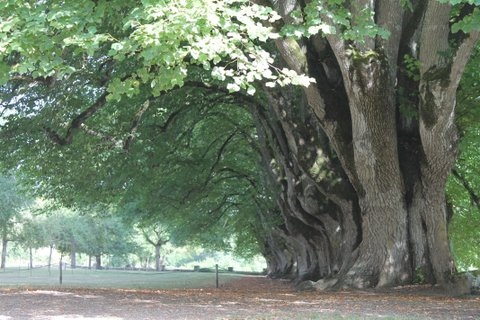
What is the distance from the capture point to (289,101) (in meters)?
14.3

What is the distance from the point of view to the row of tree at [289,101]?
6.94 m

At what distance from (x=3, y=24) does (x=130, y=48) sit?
1671mm

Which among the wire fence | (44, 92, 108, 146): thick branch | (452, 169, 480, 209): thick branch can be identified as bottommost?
the wire fence

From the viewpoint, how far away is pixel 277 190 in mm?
19859

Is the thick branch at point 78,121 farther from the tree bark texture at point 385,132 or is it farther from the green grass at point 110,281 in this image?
the green grass at point 110,281

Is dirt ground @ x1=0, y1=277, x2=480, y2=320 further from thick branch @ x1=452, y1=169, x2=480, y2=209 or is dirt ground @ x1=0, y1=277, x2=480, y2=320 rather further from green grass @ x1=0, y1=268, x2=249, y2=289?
green grass @ x1=0, y1=268, x2=249, y2=289

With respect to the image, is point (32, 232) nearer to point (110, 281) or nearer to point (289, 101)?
point (110, 281)

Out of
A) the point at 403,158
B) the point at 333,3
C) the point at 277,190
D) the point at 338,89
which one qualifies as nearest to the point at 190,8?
the point at 333,3

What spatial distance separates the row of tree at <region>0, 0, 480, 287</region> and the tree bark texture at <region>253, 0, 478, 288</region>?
0.03m

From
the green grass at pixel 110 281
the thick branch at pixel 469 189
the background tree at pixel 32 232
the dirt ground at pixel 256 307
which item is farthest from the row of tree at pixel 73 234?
the dirt ground at pixel 256 307

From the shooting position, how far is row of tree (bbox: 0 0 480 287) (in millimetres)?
6941

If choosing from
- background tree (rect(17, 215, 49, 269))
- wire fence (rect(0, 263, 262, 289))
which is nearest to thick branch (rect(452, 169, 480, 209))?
wire fence (rect(0, 263, 262, 289))

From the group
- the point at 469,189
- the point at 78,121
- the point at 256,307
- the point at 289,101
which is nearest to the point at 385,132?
the point at 289,101

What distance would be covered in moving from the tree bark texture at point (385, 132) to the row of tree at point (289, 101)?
3 cm
